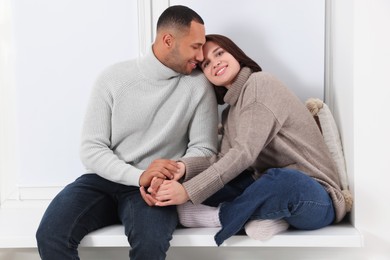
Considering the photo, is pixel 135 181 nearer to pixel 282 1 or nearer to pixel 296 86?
pixel 296 86

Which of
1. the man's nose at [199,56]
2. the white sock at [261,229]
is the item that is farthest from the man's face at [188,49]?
the white sock at [261,229]

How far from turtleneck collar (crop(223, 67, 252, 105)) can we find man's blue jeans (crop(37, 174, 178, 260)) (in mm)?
405

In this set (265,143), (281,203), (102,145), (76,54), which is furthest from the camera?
(76,54)

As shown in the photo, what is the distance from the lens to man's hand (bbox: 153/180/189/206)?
1.61 meters

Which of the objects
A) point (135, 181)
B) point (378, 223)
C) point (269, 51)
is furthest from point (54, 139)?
point (378, 223)

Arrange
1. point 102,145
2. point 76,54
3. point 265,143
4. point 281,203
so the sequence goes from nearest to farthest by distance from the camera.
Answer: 1. point 281,203
2. point 265,143
3. point 102,145
4. point 76,54

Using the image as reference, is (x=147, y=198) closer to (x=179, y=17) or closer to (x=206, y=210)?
(x=206, y=210)

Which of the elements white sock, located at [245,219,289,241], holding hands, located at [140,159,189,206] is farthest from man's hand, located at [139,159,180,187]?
white sock, located at [245,219,289,241]

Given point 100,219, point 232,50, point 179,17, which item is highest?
point 179,17

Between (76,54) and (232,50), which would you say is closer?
(232,50)

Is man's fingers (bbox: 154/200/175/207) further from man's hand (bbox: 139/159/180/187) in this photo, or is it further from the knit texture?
the knit texture

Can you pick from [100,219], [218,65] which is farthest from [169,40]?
[100,219]

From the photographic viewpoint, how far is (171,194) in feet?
5.28

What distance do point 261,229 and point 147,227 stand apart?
33 centimetres
